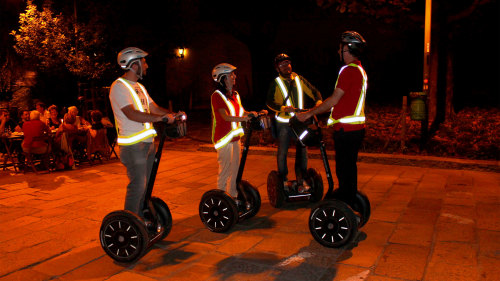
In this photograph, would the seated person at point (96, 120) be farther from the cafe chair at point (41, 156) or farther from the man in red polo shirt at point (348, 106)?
the man in red polo shirt at point (348, 106)

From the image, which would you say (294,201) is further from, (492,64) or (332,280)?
(492,64)

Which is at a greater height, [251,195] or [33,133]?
[33,133]

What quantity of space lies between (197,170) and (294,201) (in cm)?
326

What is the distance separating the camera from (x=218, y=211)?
4.77 metres

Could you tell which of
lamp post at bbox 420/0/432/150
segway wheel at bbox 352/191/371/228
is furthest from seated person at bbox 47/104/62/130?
lamp post at bbox 420/0/432/150

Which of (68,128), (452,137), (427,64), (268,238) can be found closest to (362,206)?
(268,238)

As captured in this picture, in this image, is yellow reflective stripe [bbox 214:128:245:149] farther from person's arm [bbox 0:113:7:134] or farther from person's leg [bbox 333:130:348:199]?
person's arm [bbox 0:113:7:134]

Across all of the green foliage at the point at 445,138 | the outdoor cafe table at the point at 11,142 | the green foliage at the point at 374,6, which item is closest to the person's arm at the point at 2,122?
the outdoor cafe table at the point at 11,142

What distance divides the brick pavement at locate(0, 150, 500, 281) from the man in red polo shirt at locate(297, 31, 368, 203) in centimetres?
88

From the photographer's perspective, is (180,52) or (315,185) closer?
(315,185)

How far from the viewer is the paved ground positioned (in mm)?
3894

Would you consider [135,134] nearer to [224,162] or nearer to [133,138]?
[133,138]

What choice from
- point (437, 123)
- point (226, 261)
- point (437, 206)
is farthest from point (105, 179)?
point (437, 123)

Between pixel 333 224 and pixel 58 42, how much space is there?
39.8 feet
